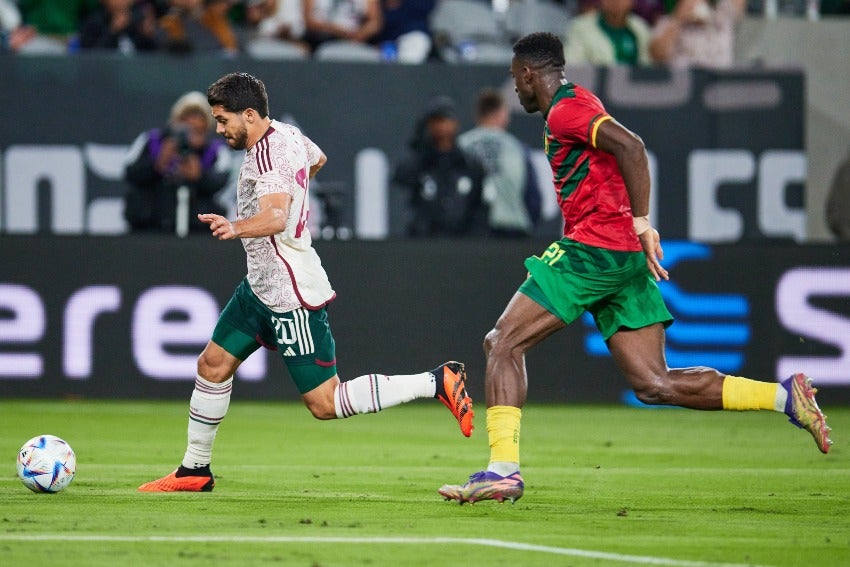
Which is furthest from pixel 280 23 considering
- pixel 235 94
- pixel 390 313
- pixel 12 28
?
pixel 235 94

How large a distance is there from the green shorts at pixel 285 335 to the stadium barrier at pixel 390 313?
227 inches

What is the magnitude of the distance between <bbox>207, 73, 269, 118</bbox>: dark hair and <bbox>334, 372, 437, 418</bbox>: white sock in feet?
4.88

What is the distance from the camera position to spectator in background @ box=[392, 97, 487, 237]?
48.2 ft

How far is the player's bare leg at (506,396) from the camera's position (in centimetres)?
727

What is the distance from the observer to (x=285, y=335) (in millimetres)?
7793

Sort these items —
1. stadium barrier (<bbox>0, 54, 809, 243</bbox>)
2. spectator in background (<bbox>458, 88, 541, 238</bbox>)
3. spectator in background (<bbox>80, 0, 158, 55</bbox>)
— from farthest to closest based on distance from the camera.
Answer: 1. spectator in background (<bbox>80, 0, 158, 55</bbox>)
2. stadium barrier (<bbox>0, 54, 809, 243</bbox>)
3. spectator in background (<bbox>458, 88, 541, 238</bbox>)

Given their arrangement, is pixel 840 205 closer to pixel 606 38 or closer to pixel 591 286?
pixel 606 38

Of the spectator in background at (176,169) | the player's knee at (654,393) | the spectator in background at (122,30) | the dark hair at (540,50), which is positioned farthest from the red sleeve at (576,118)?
the spectator in background at (122,30)

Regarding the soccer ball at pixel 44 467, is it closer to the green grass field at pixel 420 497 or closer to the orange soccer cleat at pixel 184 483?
the green grass field at pixel 420 497

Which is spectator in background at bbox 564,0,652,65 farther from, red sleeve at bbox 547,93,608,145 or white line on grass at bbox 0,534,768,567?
white line on grass at bbox 0,534,768,567

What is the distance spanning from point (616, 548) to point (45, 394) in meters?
8.58

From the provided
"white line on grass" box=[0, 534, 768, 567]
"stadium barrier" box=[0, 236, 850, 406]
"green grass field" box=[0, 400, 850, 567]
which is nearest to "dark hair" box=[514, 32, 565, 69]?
"green grass field" box=[0, 400, 850, 567]

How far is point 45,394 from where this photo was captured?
44.7ft

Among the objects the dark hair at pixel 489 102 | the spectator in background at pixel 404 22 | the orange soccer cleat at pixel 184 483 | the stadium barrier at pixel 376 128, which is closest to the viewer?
the orange soccer cleat at pixel 184 483
